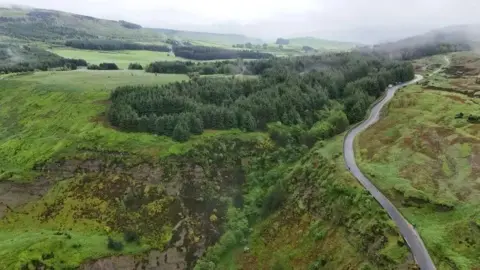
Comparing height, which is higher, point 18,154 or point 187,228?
point 18,154

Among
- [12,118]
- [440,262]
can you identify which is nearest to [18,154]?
[12,118]

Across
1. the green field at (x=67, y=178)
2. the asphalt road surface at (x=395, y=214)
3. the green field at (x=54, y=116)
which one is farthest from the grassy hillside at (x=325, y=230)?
→ the green field at (x=54, y=116)

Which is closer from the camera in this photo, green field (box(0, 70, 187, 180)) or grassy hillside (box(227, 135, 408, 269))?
grassy hillside (box(227, 135, 408, 269))

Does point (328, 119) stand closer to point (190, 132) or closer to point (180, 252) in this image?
point (190, 132)

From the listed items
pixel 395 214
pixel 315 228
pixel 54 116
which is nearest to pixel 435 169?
pixel 395 214

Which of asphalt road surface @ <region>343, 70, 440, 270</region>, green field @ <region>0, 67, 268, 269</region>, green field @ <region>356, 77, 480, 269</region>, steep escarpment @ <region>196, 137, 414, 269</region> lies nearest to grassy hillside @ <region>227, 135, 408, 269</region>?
steep escarpment @ <region>196, 137, 414, 269</region>

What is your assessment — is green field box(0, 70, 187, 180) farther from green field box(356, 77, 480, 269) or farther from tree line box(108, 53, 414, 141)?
green field box(356, 77, 480, 269)
